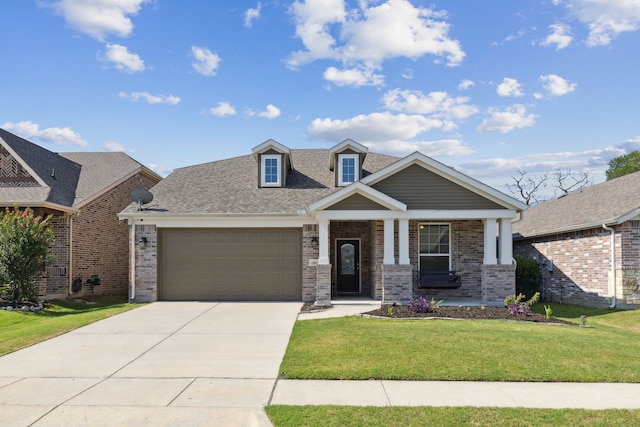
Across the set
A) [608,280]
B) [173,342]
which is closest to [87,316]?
[173,342]

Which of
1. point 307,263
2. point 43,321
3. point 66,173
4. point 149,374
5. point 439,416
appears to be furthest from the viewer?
point 66,173

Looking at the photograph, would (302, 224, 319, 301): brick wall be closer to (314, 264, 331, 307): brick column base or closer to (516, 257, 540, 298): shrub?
(314, 264, 331, 307): brick column base

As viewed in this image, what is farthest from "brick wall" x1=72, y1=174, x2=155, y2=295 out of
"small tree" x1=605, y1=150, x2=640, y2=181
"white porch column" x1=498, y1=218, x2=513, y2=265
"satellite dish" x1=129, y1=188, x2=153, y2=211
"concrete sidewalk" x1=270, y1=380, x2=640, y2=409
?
"small tree" x1=605, y1=150, x2=640, y2=181

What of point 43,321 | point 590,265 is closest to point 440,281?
point 590,265

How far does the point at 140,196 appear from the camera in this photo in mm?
15234

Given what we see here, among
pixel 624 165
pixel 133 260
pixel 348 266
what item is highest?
pixel 624 165

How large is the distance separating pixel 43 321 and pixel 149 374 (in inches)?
275

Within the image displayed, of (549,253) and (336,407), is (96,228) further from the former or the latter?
(549,253)

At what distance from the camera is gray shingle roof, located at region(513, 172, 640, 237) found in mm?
14617

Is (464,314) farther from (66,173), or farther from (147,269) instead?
(66,173)

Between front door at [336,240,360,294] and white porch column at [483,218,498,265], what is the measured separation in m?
4.50

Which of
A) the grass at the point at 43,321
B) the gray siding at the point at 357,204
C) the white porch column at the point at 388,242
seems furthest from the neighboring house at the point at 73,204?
the white porch column at the point at 388,242

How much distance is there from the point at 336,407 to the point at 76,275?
46.5 feet

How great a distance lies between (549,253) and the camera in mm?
18000
